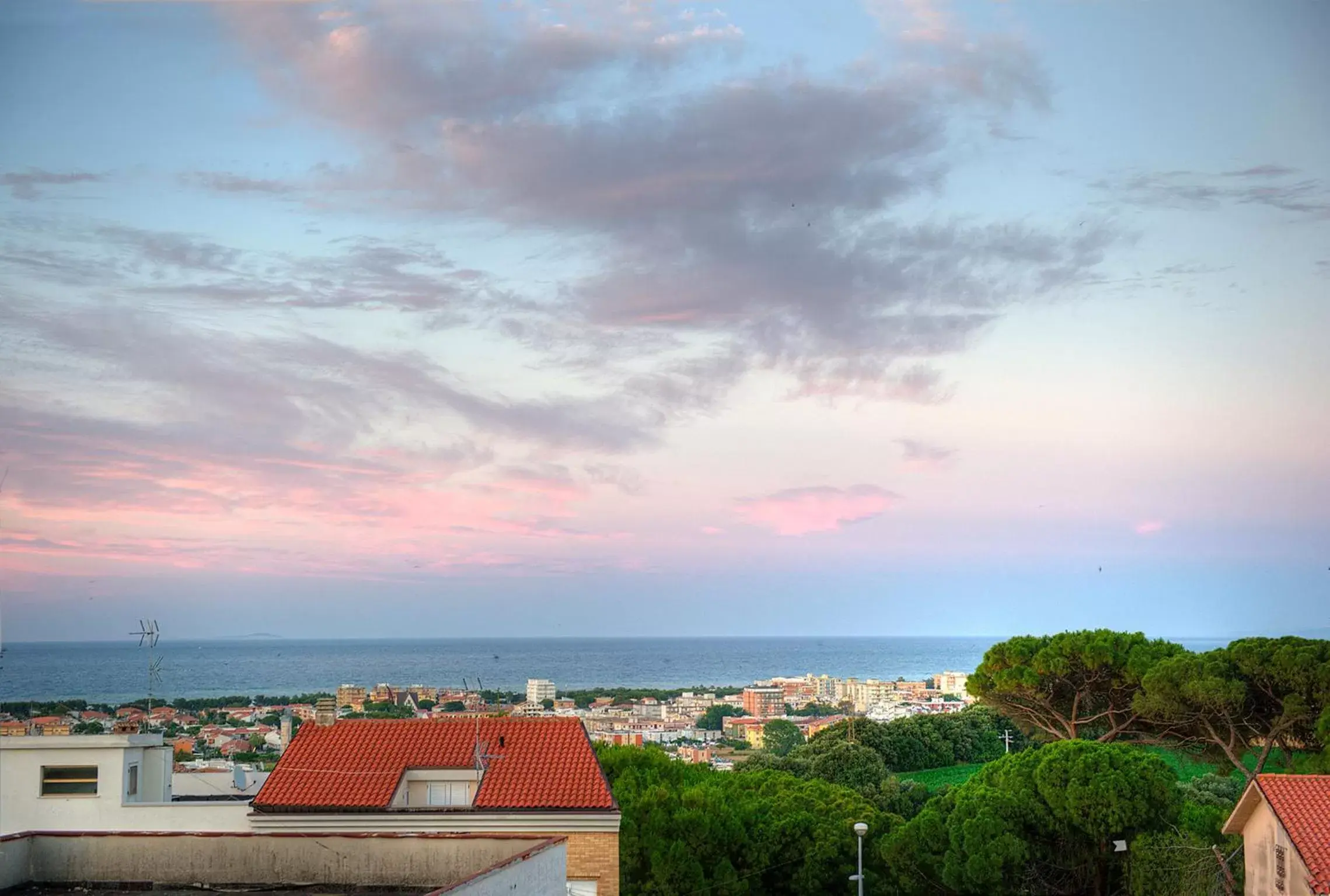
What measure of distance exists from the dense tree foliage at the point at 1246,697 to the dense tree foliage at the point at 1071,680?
1.94 metres

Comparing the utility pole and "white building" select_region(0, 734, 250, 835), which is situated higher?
"white building" select_region(0, 734, 250, 835)

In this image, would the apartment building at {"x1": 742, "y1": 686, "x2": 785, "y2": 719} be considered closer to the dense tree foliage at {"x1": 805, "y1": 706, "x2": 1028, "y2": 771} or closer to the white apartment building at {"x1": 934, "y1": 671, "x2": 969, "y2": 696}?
the white apartment building at {"x1": 934, "y1": 671, "x2": 969, "y2": 696}

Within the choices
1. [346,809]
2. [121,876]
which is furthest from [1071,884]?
[121,876]

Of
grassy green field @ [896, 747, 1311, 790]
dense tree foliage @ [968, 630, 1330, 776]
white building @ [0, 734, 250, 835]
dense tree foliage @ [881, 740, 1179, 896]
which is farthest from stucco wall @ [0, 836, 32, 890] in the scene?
grassy green field @ [896, 747, 1311, 790]

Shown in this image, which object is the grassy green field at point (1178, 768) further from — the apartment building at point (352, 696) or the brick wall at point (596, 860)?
the apartment building at point (352, 696)

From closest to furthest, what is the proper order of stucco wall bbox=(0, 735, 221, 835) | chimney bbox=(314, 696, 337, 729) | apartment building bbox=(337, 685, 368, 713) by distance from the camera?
1. stucco wall bbox=(0, 735, 221, 835)
2. chimney bbox=(314, 696, 337, 729)
3. apartment building bbox=(337, 685, 368, 713)

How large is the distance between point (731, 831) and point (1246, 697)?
1518 centimetres

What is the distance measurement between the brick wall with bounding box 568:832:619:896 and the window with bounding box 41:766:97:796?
9052 mm

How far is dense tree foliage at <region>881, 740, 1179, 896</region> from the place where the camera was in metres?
28.5

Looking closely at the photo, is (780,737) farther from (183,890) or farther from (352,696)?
(183,890)

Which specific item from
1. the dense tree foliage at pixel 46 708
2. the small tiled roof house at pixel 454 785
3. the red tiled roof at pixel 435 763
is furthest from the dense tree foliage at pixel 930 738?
the dense tree foliage at pixel 46 708

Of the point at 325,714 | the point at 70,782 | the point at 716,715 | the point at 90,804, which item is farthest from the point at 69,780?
the point at 716,715

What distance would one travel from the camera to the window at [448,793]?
2162 cm

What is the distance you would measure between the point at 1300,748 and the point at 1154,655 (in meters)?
5.15
